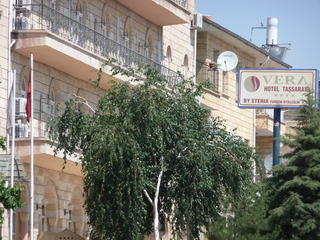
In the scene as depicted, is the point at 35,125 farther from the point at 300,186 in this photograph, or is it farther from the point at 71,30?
the point at 300,186

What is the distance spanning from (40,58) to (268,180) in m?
8.35

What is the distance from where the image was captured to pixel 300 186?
38.5m

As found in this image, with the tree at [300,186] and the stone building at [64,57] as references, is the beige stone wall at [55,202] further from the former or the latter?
the tree at [300,186]

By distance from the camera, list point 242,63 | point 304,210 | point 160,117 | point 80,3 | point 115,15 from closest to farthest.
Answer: point 160,117
point 304,210
point 80,3
point 115,15
point 242,63

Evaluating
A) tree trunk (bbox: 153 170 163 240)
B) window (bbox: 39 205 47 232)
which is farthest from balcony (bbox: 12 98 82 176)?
tree trunk (bbox: 153 170 163 240)

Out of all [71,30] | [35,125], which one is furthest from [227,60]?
[35,125]

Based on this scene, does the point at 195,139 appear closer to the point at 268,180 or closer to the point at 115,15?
the point at 268,180

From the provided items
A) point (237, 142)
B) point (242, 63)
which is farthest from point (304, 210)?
point (242, 63)

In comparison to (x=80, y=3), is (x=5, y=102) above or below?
below

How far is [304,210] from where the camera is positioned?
37969 millimetres

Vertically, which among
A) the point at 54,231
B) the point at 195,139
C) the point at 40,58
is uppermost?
the point at 40,58

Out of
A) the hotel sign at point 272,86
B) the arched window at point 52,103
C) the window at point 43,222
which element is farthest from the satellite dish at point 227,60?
the window at point 43,222

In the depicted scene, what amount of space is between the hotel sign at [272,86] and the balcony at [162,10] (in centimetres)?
352

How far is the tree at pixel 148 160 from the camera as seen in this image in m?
30.6
